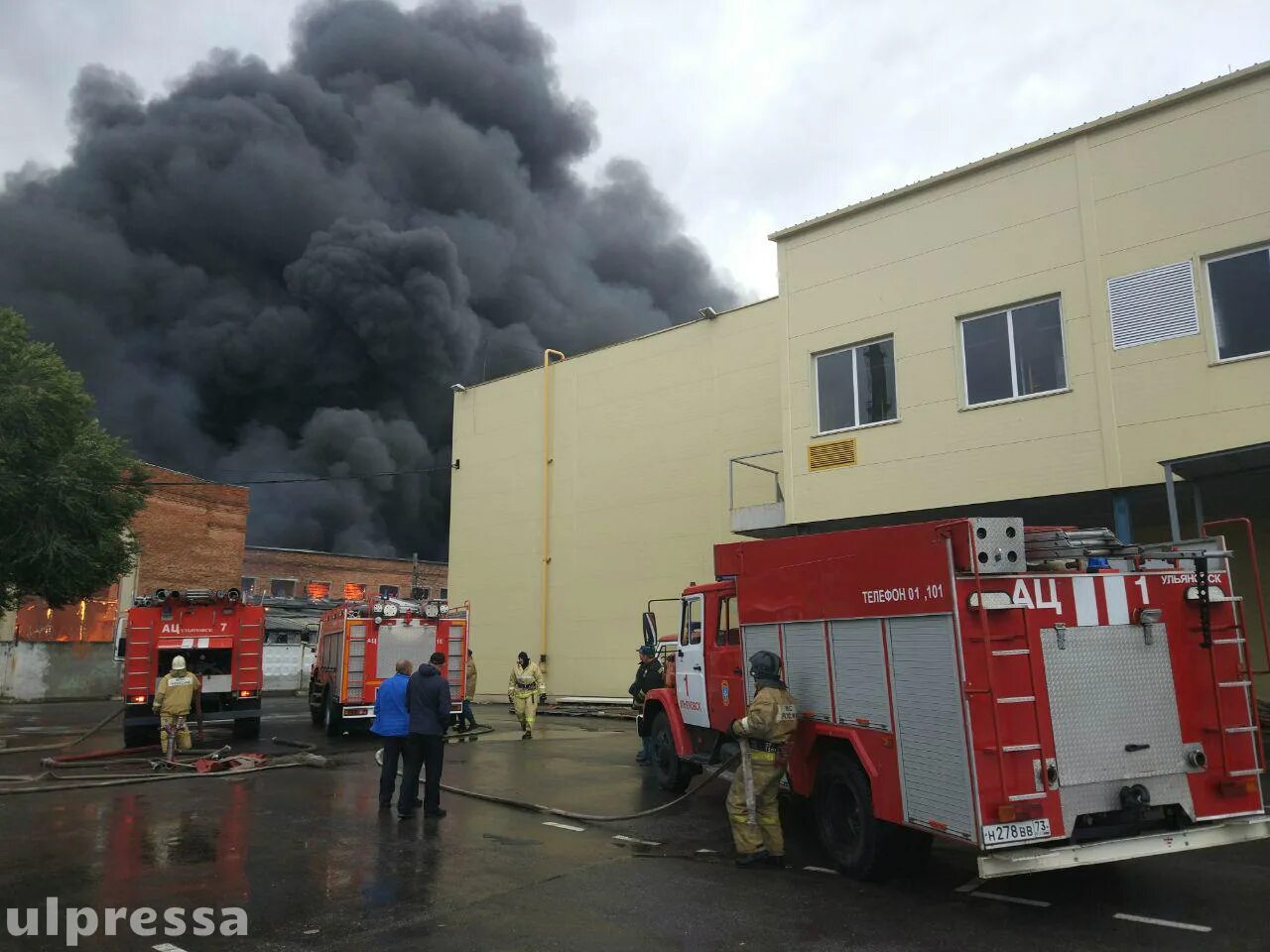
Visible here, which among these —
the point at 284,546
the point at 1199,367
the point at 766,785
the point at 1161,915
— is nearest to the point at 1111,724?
the point at 1161,915

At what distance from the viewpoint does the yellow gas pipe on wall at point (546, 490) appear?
23.8m

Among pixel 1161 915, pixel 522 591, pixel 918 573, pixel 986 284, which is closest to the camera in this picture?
pixel 1161 915

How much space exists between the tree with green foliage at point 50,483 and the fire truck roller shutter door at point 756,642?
48.0 ft

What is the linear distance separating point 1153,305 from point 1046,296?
4.57ft

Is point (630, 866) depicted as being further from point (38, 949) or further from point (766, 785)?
point (38, 949)

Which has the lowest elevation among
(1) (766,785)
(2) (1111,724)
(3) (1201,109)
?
(1) (766,785)

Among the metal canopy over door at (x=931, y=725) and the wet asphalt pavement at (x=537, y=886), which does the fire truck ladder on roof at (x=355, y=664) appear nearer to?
the wet asphalt pavement at (x=537, y=886)

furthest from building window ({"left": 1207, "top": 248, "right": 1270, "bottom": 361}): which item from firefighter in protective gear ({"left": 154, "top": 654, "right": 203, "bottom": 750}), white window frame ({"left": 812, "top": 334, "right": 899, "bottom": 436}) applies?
firefighter in protective gear ({"left": 154, "top": 654, "right": 203, "bottom": 750})

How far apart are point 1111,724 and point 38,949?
20.9 feet

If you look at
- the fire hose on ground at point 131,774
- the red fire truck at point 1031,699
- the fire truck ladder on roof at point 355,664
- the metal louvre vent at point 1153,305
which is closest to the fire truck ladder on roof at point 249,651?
the fire truck ladder on roof at point 355,664

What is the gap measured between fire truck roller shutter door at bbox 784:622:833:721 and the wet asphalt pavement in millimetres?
1192

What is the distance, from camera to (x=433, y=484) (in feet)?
198

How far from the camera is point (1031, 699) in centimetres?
548

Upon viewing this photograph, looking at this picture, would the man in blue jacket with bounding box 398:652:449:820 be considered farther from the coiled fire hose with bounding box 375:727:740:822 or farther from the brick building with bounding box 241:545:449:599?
the brick building with bounding box 241:545:449:599
